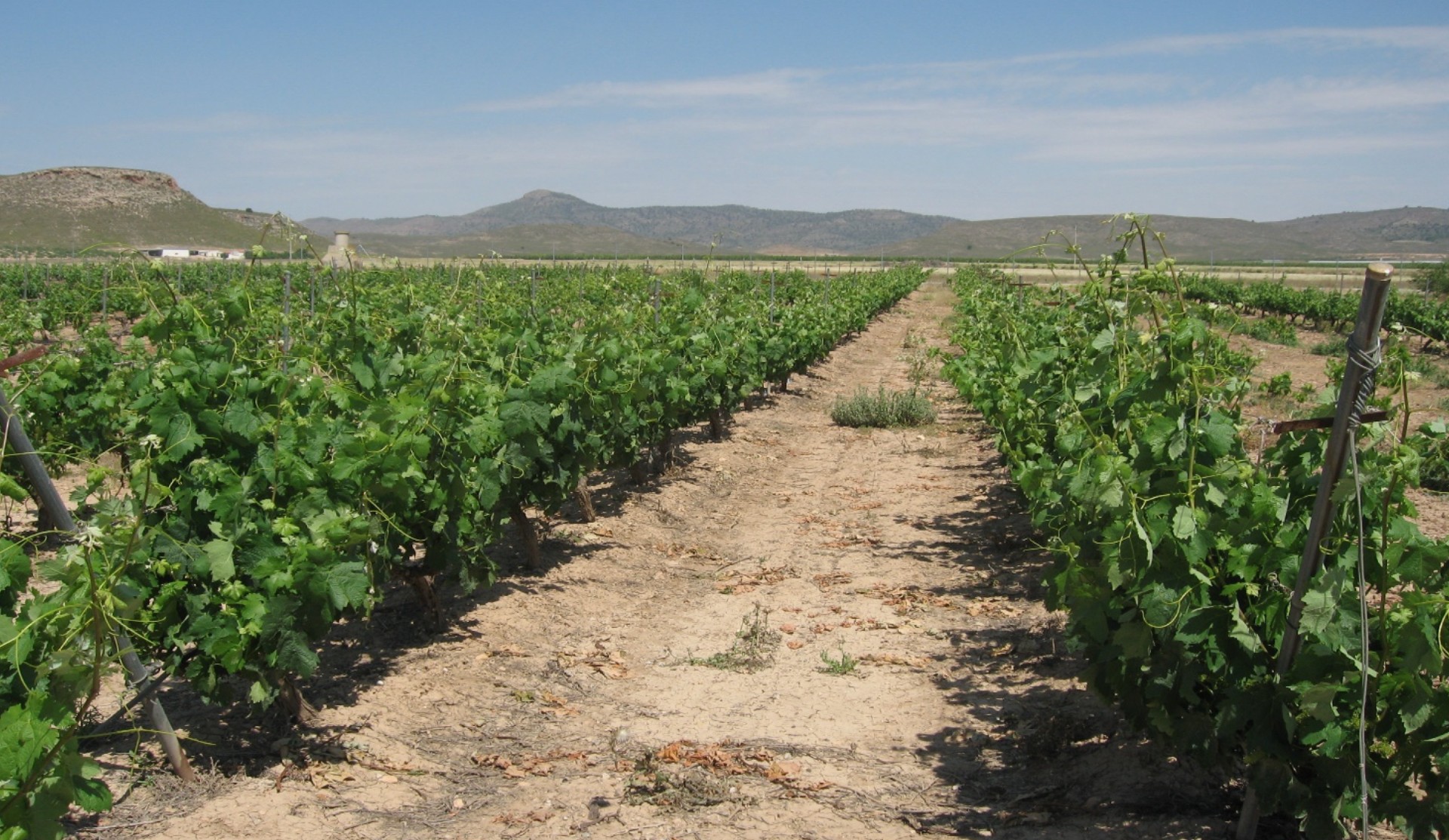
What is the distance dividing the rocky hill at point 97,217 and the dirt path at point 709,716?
78791 mm

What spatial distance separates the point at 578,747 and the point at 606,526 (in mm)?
3345

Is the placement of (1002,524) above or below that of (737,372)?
below

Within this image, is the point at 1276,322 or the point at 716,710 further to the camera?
the point at 1276,322

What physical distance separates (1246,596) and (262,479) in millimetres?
3348

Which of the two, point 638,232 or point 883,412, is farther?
point 638,232

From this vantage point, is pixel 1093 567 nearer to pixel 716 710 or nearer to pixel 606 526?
pixel 716 710

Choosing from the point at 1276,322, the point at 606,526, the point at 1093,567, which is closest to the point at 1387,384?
the point at 1093,567

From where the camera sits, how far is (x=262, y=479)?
3.92 m

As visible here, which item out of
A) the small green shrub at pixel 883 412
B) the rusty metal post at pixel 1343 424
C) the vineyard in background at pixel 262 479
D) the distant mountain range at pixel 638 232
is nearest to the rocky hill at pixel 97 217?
the distant mountain range at pixel 638 232

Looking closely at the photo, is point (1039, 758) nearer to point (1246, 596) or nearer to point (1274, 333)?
point (1246, 596)

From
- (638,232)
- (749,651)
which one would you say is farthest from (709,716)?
(638,232)

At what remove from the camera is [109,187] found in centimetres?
10138

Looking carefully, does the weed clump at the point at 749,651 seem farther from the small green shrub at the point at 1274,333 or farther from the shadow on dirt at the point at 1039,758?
the small green shrub at the point at 1274,333

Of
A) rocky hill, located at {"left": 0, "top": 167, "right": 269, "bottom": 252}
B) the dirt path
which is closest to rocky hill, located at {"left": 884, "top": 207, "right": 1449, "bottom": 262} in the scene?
rocky hill, located at {"left": 0, "top": 167, "right": 269, "bottom": 252}
